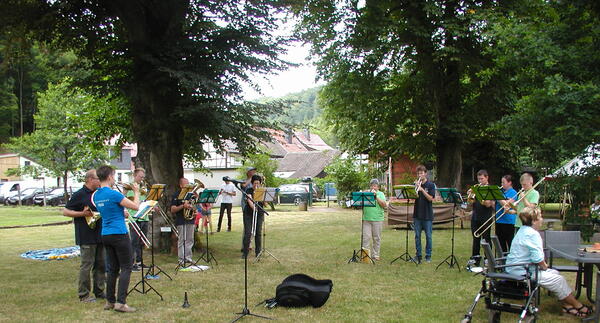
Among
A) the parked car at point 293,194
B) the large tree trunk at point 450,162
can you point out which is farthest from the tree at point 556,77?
the parked car at point 293,194

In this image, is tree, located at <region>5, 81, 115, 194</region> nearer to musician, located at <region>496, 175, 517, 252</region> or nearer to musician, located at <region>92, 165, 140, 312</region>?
musician, located at <region>92, 165, 140, 312</region>

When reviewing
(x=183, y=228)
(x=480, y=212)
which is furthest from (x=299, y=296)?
(x=480, y=212)

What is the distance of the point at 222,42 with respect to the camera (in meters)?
11.8

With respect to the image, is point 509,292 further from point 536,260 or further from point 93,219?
point 93,219

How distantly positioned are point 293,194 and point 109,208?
3016 centimetres

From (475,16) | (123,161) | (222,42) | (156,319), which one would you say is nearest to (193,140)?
(222,42)

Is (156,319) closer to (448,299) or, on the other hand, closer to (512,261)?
(448,299)

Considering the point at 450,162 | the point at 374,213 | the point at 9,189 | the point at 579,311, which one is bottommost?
the point at 9,189

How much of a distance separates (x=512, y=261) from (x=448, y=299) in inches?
56.5

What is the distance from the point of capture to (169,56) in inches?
456

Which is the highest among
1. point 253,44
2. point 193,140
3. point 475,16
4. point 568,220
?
point 475,16

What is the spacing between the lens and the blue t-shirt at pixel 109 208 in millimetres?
7105

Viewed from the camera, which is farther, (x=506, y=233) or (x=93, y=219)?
(x=506, y=233)

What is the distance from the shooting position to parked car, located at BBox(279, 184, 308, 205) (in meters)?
37.0
